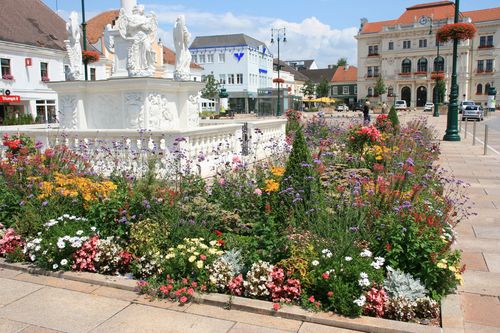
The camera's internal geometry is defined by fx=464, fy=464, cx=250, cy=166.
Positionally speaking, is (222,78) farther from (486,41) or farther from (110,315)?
(110,315)

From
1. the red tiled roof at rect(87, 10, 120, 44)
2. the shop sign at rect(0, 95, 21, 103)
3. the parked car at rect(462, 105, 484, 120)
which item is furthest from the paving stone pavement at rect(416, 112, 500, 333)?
the red tiled roof at rect(87, 10, 120, 44)

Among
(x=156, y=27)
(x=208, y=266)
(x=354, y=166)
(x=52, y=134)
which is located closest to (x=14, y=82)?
(x=156, y=27)

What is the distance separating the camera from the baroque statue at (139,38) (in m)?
13.6

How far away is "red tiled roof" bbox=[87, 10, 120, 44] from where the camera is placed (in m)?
49.6

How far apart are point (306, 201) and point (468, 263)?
6.94 ft

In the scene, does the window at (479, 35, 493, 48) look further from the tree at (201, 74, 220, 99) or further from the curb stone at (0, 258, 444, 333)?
the curb stone at (0, 258, 444, 333)

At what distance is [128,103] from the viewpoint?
1341 cm

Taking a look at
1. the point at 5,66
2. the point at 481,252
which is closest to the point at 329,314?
the point at 481,252

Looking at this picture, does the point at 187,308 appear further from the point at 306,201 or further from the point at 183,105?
the point at 183,105

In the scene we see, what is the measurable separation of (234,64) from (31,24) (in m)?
43.6

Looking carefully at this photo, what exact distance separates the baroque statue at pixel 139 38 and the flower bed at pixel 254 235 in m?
7.10

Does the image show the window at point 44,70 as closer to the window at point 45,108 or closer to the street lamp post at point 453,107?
the window at point 45,108

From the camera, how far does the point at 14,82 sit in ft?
117

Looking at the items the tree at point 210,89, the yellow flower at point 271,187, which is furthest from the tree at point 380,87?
the yellow flower at point 271,187
